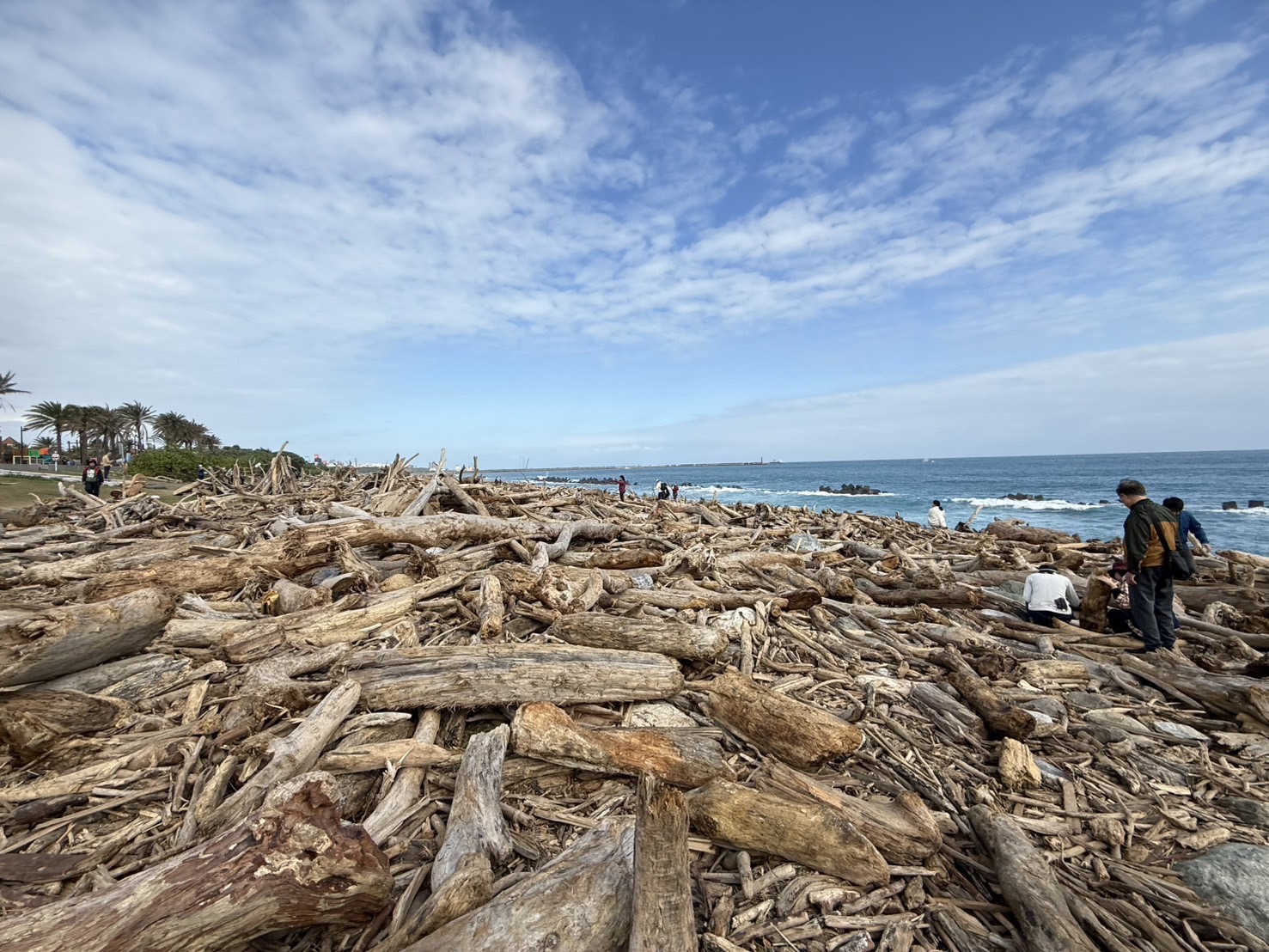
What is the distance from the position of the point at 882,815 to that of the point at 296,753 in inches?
153

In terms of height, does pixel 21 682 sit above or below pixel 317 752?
above

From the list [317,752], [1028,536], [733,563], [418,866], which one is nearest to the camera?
[418,866]

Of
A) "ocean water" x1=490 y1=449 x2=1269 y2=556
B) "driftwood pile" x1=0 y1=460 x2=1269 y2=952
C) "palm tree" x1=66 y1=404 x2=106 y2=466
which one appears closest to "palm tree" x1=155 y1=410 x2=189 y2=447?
"palm tree" x1=66 y1=404 x2=106 y2=466

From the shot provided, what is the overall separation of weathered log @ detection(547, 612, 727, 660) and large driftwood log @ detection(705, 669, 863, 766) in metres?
0.66

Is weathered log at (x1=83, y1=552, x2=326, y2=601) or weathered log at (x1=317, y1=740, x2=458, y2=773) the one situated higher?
weathered log at (x1=83, y1=552, x2=326, y2=601)

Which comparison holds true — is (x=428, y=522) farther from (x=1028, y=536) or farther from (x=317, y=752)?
(x=1028, y=536)

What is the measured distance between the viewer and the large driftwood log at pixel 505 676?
458 centimetres

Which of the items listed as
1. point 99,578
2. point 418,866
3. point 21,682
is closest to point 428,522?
point 99,578

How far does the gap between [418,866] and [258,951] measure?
31.1 inches

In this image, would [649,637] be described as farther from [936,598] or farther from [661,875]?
[936,598]

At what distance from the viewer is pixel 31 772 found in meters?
4.05

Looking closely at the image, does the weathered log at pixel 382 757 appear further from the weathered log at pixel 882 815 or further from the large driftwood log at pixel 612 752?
the weathered log at pixel 882 815

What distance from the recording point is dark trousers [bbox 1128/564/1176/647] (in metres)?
6.65

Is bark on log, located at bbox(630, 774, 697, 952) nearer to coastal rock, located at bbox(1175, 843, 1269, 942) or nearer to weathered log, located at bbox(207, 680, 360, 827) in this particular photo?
weathered log, located at bbox(207, 680, 360, 827)
